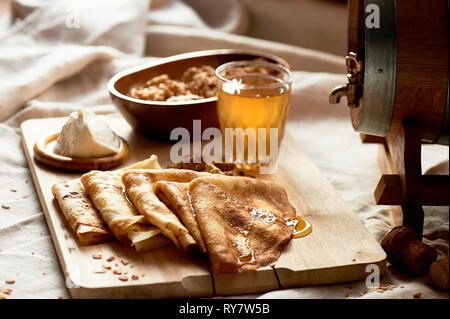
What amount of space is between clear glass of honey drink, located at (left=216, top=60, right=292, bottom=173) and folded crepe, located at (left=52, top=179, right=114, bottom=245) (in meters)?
0.44

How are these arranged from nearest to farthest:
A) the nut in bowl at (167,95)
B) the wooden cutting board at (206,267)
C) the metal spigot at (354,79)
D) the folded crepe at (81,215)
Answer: the wooden cutting board at (206,267), the folded crepe at (81,215), the metal spigot at (354,79), the nut in bowl at (167,95)

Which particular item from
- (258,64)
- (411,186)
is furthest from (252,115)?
(411,186)

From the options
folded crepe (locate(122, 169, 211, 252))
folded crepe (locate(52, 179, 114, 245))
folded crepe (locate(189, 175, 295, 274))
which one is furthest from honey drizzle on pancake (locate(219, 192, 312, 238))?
folded crepe (locate(52, 179, 114, 245))

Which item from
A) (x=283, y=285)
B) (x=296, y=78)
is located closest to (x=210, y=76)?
(x=296, y=78)

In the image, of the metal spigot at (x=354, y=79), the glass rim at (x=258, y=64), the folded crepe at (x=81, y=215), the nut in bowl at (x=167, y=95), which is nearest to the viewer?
the folded crepe at (x=81, y=215)

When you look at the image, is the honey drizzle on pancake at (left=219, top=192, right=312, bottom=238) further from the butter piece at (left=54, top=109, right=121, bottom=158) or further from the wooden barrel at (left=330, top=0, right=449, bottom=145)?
the butter piece at (left=54, top=109, right=121, bottom=158)

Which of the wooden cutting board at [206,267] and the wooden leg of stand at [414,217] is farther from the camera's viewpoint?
the wooden leg of stand at [414,217]

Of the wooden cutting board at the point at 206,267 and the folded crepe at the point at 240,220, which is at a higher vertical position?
the folded crepe at the point at 240,220

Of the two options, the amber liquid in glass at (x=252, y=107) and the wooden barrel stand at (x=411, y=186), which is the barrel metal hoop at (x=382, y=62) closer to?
the wooden barrel stand at (x=411, y=186)

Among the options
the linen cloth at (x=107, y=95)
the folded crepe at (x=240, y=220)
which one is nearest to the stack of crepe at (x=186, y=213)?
the folded crepe at (x=240, y=220)

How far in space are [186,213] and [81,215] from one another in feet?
0.79

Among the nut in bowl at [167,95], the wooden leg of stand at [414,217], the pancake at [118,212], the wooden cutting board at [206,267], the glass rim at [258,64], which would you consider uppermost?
the glass rim at [258,64]

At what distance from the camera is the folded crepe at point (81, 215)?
140cm

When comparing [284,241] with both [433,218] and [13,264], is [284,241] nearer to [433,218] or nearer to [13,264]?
[433,218]
